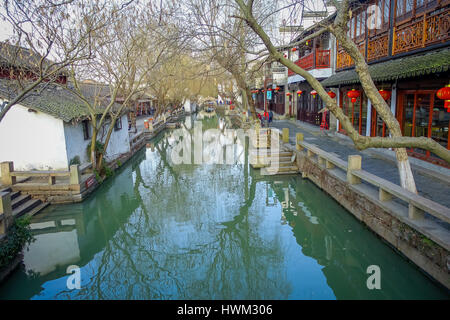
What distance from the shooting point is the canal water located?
614 cm

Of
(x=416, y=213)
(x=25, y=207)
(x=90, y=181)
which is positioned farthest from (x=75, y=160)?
(x=416, y=213)

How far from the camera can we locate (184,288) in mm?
6246

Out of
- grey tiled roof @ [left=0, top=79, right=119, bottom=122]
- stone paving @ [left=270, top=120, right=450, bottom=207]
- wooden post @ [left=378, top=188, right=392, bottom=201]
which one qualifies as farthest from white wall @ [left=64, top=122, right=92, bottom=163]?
wooden post @ [left=378, top=188, right=392, bottom=201]

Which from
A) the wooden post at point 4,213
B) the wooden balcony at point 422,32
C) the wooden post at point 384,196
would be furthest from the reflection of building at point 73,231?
the wooden balcony at point 422,32

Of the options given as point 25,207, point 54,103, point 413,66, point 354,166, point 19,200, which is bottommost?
point 25,207

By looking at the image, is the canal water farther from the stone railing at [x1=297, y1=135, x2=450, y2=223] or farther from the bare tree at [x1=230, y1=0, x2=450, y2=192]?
the bare tree at [x1=230, y1=0, x2=450, y2=192]

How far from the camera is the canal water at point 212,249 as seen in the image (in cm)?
614

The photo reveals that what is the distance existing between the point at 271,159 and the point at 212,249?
23.4 feet

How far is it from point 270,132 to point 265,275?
9873 mm

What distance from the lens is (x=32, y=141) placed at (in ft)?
40.2

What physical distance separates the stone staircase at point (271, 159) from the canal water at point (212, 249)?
121 cm

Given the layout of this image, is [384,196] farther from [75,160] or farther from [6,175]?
[75,160]

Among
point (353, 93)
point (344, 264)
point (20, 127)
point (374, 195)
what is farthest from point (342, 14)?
point (20, 127)

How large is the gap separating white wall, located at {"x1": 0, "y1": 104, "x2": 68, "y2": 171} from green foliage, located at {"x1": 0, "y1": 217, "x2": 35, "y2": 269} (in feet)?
18.4
